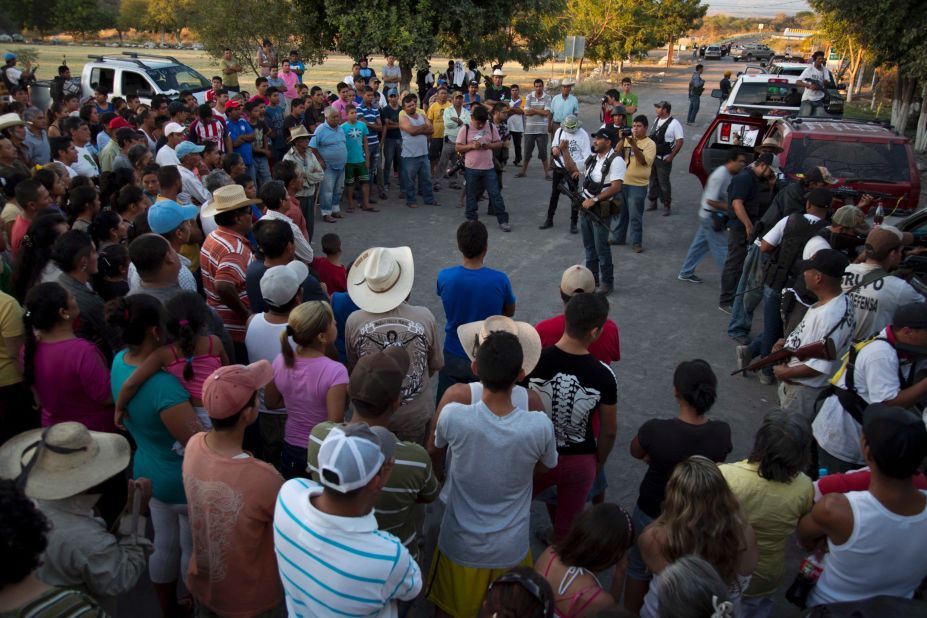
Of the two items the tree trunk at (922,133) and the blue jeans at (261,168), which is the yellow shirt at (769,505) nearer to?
the blue jeans at (261,168)

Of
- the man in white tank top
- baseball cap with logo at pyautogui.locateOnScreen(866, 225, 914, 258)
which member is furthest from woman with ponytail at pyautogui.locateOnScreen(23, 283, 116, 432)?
baseball cap with logo at pyautogui.locateOnScreen(866, 225, 914, 258)

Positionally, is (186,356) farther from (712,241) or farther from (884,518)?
(712,241)

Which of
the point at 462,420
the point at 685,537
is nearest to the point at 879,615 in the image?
the point at 685,537

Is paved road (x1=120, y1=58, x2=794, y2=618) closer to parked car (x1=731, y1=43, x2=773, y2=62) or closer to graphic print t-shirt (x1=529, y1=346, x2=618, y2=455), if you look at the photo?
graphic print t-shirt (x1=529, y1=346, x2=618, y2=455)

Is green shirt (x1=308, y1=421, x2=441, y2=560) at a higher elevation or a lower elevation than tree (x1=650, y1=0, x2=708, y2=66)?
lower

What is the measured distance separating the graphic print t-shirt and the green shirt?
89 cm

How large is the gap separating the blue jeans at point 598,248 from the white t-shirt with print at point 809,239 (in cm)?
200

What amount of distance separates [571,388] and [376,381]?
117cm

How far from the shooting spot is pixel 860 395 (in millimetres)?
3893

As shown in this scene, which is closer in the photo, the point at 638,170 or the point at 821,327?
the point at 821,327

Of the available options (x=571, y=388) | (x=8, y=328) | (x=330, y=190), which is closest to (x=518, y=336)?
(x=571, y=388)

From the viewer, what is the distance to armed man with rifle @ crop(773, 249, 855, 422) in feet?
14.9

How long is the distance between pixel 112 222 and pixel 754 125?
9332 millimetres

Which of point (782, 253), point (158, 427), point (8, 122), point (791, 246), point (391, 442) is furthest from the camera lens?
point (8, 122)
